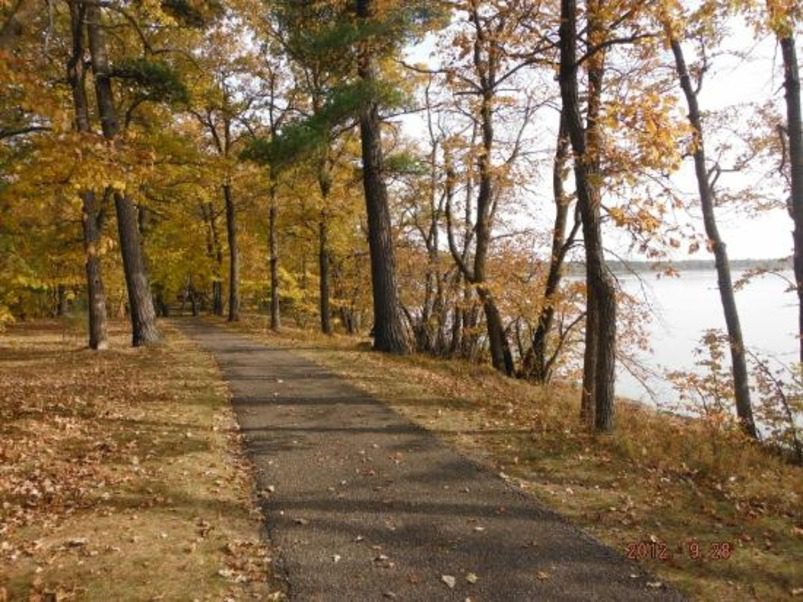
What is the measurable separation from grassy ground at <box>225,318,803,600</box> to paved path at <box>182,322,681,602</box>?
37 centimetres

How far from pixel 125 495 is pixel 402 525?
2.82 meters

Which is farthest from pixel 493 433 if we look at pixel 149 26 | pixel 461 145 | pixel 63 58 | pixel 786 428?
pixel 63 58

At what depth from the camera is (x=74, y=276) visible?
22.5 m

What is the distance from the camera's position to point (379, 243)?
1475cm

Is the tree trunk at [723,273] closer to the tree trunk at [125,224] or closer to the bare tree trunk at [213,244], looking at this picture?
the tree trunk at [125,224]

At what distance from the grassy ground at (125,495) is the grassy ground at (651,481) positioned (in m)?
2.89

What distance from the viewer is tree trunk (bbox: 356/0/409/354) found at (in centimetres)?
1453

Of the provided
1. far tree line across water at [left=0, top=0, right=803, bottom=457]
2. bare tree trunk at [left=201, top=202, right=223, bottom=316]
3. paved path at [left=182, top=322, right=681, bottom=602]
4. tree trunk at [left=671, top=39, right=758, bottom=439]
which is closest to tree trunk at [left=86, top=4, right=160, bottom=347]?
far tree line across water at [left=0, top=0, right=803, bottom=457]

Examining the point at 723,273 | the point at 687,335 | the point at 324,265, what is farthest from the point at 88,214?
the point at 687,335

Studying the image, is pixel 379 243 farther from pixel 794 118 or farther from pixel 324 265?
pixel 794 118

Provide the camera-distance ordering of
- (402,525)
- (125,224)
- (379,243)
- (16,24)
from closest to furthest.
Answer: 1. (402,525)
2. (16,24)
3. (379,243)
4. (125,224)

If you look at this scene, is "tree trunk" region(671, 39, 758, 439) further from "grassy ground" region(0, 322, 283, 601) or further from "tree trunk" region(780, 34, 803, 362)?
"grassy ground" region(0, 322, 283, 601)

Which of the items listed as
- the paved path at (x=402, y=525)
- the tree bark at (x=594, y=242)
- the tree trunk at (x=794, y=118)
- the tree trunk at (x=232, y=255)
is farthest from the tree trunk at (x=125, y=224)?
the tree trunk at (x=794, y=118)

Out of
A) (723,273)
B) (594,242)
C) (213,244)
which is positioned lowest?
(723,273)
